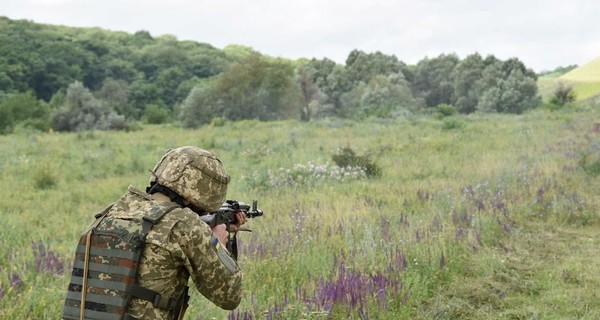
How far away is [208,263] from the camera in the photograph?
220cm

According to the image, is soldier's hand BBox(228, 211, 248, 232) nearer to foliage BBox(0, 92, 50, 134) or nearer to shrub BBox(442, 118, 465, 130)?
shrub BBox(442, 118, 465, 130)

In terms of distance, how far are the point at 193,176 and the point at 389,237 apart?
3.45 m

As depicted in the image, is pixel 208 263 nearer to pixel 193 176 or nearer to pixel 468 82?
pixel 193 176

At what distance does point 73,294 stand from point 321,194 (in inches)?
245

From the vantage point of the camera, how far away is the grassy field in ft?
13.0

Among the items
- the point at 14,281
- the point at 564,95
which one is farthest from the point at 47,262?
the point at 564,95

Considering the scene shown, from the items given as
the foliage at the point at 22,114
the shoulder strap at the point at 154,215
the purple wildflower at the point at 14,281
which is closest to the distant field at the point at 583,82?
the foliage at the point at 22,114

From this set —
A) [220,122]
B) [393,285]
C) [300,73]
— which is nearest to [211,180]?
[393,285]

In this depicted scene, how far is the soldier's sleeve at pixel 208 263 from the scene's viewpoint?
2139mm

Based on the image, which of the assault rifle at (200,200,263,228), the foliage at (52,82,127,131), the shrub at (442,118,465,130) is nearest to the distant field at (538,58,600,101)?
the shrub at (442,118,465,130)

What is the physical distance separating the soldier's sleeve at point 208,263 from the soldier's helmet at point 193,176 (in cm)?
14

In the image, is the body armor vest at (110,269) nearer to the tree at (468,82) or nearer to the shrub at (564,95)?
the shrub at (564,95)

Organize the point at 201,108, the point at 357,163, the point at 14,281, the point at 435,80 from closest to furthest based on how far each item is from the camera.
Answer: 1. the point at 14,281
2. the point at 357,163
3. the point at 201,108
4. the point at 435,80

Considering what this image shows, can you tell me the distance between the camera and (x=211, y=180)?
2320 mm
